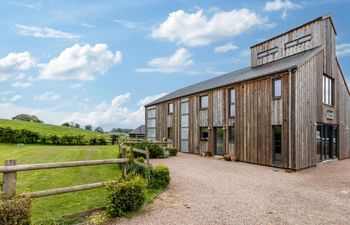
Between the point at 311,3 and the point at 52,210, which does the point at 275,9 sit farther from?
the point at 52,210

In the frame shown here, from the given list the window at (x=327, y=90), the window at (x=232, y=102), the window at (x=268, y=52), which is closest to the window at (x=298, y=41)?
the window at (x=268, y=52)

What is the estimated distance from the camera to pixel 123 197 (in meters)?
5.61

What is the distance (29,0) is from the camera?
9.23m

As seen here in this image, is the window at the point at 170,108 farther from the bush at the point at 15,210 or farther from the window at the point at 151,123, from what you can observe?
the bush at the point at 15,210

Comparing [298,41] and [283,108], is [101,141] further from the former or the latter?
[298,41]

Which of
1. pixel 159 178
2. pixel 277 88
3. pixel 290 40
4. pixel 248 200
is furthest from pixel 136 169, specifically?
pixel 290 40

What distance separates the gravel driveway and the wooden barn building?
279 cm

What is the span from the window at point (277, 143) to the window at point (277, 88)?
5.42 ft

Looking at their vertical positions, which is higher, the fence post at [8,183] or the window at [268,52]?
the window at [268,52]

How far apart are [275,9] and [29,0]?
12056 millimetres

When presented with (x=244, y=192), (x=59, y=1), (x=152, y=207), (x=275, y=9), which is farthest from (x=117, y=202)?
(x=275, y=9)

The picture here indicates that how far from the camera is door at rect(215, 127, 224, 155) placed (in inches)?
687

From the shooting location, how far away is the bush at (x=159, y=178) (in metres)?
7.97

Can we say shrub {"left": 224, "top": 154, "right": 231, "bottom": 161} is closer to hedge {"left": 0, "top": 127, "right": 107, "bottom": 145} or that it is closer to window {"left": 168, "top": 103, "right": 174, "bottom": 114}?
window {"left": 168, "top": 103, "right": 174, "bottom": 114}
